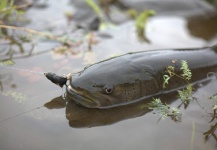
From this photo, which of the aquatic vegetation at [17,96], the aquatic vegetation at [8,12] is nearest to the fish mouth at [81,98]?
the aquatic vegetation at [17,96]

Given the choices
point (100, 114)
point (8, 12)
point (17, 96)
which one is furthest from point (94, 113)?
point (8, 12)

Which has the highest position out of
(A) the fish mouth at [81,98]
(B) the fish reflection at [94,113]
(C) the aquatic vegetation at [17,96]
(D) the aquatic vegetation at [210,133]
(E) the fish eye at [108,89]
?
(E) the fish eye at [108,89]

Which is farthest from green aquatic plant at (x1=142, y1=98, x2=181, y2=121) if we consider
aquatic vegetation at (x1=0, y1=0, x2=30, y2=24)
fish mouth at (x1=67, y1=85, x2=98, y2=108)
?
aquatic vegetation at (x1=0, y1=0, x2=30, y2=24)

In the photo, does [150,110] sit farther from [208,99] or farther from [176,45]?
[176,45]

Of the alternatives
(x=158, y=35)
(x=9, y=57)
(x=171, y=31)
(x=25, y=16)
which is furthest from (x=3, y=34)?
(x=171, y=31)

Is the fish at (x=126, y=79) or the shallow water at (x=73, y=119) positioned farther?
the fish at (x=126, y=79)

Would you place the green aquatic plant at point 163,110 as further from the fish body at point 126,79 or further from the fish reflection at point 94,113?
the fish body at point 126,79

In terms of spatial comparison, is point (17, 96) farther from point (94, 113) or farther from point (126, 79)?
point (126, 79)
